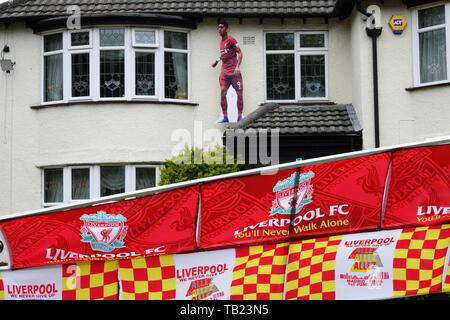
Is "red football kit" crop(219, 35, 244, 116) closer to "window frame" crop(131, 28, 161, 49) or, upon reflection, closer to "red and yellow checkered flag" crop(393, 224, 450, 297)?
"window frame" crop(131, 28, 161, 49)

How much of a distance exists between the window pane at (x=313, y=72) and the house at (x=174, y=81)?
22mm

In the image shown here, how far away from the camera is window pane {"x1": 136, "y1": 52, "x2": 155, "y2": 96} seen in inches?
549

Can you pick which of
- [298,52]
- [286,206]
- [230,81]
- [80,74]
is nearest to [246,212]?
[286,206]

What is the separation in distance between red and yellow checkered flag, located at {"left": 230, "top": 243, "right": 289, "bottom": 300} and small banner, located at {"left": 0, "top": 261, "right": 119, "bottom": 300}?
83 cm

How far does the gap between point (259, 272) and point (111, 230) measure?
1.03 meters

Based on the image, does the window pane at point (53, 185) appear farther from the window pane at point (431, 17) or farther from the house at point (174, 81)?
the window pane at point (431, 17)

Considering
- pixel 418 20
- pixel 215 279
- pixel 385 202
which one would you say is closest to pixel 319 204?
pixel 385 202

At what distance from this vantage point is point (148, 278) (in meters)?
4.59

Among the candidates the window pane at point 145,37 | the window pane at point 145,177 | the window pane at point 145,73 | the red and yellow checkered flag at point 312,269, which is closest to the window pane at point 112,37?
the window pane at point 145,37

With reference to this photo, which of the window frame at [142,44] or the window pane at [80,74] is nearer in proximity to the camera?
the window frame at [142,44]

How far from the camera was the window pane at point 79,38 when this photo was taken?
1402cm

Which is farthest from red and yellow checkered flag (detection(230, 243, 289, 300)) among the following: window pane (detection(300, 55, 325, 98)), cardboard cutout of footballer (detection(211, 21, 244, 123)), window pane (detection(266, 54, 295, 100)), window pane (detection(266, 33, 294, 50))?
window pane (detection(266, 33, 294, 50))
